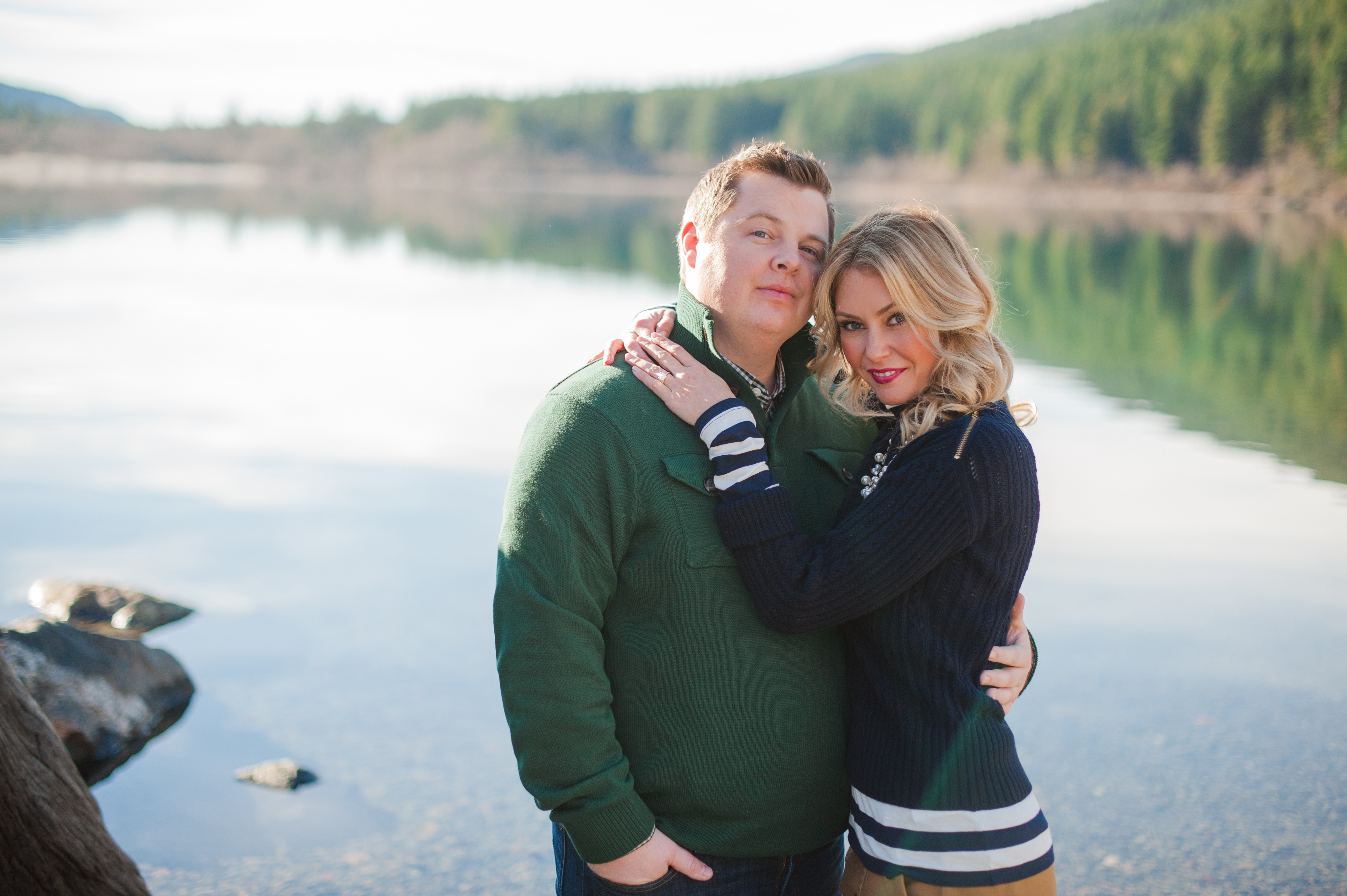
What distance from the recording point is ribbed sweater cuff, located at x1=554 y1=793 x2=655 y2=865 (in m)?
2.33

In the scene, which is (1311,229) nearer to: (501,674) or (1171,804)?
(1171,804)

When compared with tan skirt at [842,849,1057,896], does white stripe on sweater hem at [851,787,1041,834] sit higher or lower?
higher

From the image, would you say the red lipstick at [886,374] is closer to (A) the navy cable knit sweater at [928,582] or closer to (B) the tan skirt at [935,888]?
(A) the navy cable knit sweater at [928,582]

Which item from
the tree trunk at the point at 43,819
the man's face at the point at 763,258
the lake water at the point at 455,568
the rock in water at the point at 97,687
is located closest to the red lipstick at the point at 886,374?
the man's face at the point at 763,258

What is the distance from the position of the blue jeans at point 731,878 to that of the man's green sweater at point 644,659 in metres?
0.06

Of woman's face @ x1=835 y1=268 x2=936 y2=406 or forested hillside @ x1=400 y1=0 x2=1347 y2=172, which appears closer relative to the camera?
woman's face @ x1=835 y1=268 x2=936 y2=406

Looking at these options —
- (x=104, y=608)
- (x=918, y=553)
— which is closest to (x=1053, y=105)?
(x=104, y=608)

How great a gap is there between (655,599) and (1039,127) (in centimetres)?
7796

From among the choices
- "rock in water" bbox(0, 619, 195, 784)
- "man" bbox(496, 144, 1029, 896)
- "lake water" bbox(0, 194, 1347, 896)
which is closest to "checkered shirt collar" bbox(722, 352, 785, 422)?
"man" bbox(496, 144, 1029, 896)

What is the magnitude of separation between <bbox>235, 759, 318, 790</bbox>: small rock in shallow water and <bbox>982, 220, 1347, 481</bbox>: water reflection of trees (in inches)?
223

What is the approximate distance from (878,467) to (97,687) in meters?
4.43

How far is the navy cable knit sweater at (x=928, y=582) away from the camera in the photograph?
2.29m

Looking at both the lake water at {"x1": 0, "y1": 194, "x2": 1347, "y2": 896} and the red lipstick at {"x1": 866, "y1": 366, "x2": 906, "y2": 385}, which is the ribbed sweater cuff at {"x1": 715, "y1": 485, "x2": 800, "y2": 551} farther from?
the lake water at {"x1": 0, "y1": 194, "x2": 1347, "y2": 896}

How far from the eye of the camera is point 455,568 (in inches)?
294
